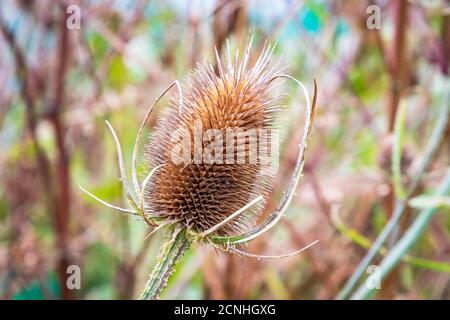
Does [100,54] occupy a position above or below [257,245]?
above

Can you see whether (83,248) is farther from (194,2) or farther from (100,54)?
(194,2)

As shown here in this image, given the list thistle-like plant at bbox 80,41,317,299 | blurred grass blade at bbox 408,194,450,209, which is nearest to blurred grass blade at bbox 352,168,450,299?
blurred grass blade at bbox 408,194,450,209

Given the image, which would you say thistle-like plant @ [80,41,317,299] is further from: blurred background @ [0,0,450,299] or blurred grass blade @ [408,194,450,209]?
blurred background @ [0,0,450,299]

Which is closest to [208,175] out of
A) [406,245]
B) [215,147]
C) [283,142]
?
[215,147]

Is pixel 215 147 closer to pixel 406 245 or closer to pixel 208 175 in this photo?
pixel 208 175

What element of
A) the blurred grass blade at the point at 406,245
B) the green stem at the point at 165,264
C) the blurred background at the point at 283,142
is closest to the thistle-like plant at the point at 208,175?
the green stem at the point at 165,264
